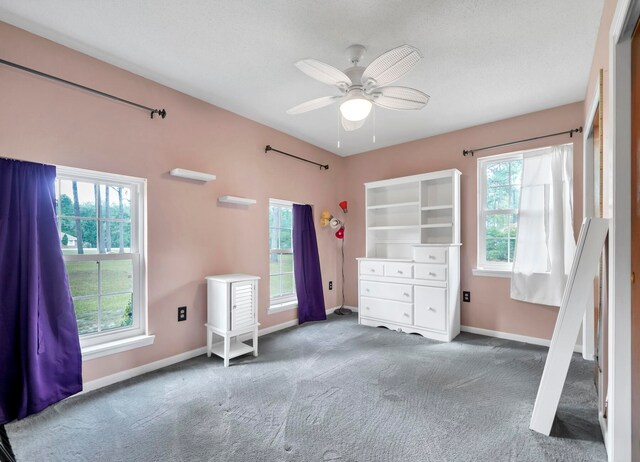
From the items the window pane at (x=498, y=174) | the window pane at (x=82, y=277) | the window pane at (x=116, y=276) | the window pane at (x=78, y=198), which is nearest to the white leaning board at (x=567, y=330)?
the window pane at (x=498, y=174)

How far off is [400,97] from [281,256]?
8.27 ft

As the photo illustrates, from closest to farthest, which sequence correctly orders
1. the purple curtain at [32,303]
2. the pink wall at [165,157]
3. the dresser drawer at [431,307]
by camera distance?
the purple curtain at [32,303] → the pink wall at [165,157] → the dresser drawer at [431,307]

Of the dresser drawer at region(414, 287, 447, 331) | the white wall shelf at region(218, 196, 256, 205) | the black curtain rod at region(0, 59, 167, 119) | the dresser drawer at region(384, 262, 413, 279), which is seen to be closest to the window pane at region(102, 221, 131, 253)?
the white wall shelf at region(218, 196, 256, 205)

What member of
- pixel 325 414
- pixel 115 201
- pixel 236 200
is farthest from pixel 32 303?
pixel 325 414

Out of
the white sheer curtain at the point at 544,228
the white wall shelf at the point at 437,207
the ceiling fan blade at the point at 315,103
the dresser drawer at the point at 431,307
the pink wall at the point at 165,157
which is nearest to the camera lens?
the pink wall at the point at 165,157

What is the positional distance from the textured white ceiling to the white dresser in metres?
1.74

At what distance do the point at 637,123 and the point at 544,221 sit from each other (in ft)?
7.27

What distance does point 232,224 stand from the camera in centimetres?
337

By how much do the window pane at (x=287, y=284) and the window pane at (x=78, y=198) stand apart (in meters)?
2.27

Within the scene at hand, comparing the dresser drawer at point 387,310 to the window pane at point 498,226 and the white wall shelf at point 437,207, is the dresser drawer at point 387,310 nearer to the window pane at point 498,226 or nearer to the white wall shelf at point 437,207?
the white wall shelf at point 437,207

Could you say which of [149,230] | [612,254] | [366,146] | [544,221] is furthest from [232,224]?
[544,221]

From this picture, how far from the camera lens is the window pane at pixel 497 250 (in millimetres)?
3617

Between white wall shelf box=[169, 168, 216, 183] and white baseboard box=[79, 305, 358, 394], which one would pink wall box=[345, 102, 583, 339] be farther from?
white baseboard box=[79, 305, 358, 394]

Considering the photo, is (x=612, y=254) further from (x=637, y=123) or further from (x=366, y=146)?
(x=366, y=146)
